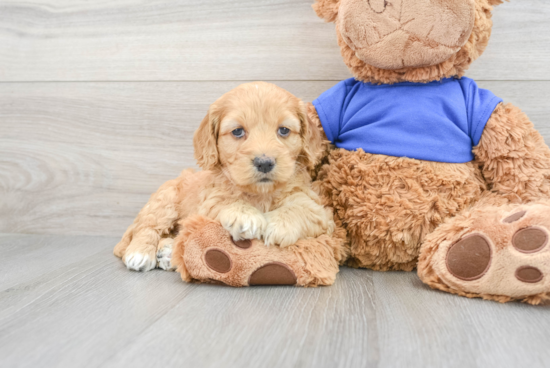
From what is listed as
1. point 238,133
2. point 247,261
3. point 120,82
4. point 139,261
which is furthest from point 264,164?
point 120,82

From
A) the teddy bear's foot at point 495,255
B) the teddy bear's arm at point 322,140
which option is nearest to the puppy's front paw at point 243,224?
the teddy bear's arm at point 322,140

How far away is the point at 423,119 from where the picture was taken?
1.37 m

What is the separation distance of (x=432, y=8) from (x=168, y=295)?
44.3 inches

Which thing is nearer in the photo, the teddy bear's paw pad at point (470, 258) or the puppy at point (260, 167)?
the teddy bear's paw pad at point (470, 258)

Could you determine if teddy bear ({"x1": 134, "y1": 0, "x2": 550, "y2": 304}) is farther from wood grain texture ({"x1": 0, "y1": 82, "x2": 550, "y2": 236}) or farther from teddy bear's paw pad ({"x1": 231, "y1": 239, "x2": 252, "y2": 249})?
wood grain texture ({"x1": 0, "y1": 82, "x2": 550, "y2": 236})

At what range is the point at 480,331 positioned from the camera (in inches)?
37.9

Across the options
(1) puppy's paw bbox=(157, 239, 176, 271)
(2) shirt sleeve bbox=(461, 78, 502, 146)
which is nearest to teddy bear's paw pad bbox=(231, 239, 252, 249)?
(1) puppy's paw bbox=(157, 239, 176, 271)

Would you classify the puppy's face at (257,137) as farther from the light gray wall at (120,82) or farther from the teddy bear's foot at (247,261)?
the light gray wall at (120,82)

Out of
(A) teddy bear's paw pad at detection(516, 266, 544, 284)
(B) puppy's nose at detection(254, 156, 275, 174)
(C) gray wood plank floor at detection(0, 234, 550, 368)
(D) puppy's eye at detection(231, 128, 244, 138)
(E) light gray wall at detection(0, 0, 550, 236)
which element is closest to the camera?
(C) gray wood plank floor at detection(0, 234, 550, 368)

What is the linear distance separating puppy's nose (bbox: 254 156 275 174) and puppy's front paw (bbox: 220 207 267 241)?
0.14 m

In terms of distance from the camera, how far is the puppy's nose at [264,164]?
3.96 feet

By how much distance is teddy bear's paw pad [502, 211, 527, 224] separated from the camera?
1141 millimetres

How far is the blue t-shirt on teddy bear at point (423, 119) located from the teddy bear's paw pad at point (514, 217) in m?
0.27

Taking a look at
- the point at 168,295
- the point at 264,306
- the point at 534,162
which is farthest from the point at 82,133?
the point at 534,162
